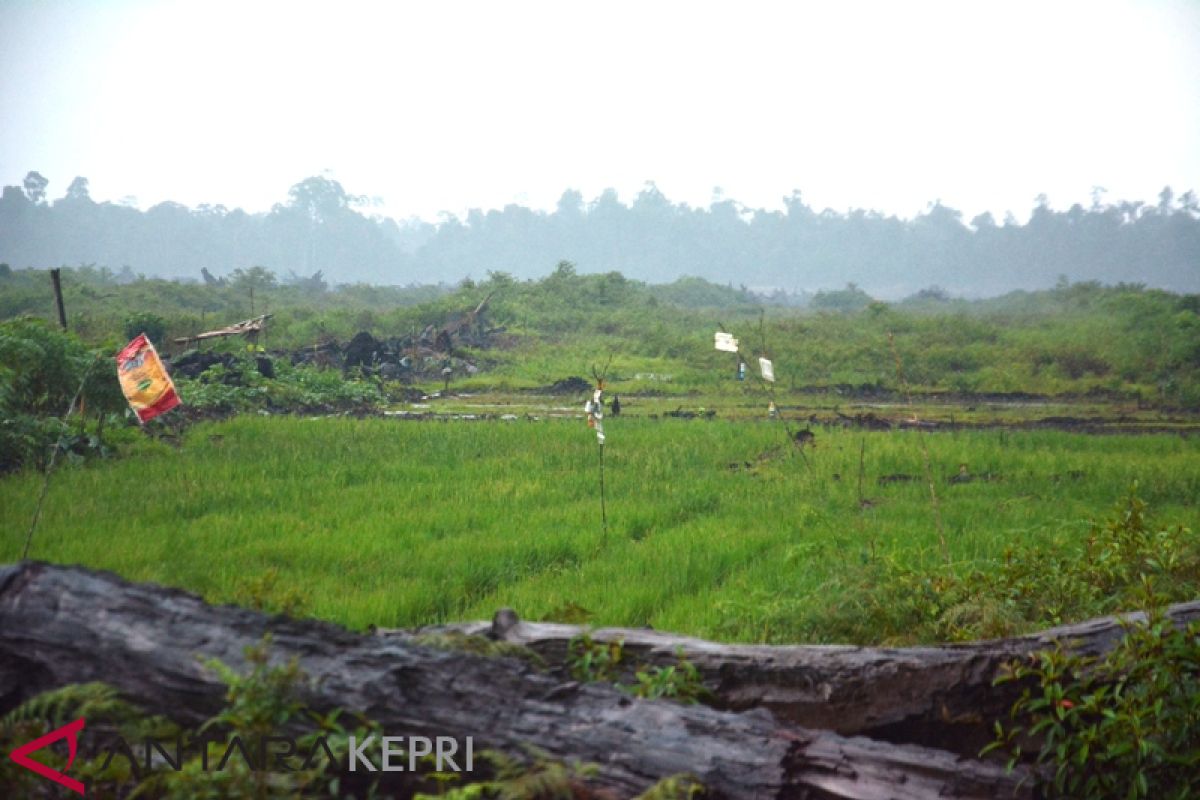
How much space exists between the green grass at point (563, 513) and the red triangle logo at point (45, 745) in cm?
190

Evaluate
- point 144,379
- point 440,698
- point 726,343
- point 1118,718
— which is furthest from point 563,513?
point 1118,718

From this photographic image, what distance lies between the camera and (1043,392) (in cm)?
2067

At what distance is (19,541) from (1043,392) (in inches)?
763

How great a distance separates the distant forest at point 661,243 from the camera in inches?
3442

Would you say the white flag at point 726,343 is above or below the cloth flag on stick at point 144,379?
above

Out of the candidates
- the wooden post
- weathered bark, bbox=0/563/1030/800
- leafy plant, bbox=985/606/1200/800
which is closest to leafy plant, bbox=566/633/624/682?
weathered bark, bbox=0/563/1030/800

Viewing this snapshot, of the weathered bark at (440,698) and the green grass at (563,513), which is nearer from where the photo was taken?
the weathered bark at (440,698)

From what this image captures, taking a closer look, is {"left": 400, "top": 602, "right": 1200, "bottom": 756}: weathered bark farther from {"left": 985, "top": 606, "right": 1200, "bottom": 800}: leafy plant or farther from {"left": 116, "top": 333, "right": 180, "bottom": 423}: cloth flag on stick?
{"left": 116, "top": 333, "right": 180, "bottom": 423}: cloth flag on stick

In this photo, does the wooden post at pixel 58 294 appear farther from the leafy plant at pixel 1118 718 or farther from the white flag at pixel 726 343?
the leafy plant at pixel 1118 718

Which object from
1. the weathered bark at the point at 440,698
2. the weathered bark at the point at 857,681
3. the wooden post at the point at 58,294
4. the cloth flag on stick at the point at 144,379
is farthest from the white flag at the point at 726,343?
the wooden post at the point at 58,294

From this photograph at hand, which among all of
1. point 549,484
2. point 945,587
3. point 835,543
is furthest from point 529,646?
point 549,484

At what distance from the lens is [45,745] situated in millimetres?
2971

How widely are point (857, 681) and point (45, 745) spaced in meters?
2.73

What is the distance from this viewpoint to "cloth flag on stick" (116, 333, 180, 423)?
7.18m
